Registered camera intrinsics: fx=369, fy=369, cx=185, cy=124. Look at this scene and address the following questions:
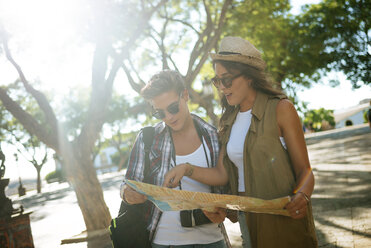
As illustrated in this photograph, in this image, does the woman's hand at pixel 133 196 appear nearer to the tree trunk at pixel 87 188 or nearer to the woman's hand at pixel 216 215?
the woman's hand at pixel 216 215

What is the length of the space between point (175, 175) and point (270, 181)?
1.85ft

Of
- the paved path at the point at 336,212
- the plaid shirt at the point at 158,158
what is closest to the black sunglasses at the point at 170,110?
the plaid shirt at the point at 158,158

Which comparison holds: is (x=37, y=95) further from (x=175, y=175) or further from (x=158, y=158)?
(x=175, y=175)

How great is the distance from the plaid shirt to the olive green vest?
47 centimetres

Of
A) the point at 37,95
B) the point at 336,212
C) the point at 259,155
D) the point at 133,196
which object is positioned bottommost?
the point at 336,212

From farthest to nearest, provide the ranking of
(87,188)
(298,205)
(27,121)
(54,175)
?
(54,175), (87,188), (27,121), (298,205)

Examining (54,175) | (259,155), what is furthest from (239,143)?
(54,175)

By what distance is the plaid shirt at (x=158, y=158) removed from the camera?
2.41 m

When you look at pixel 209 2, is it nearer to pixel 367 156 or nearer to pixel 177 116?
pixel 367 156

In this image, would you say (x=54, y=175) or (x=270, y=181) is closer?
(x=270, y=181)

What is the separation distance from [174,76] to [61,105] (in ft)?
114

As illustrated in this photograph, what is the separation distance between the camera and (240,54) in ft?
7.29

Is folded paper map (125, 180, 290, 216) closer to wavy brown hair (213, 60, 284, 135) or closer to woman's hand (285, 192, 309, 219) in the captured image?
woman's hand (285, 192, 309, 219)

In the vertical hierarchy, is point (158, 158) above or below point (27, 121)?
below
